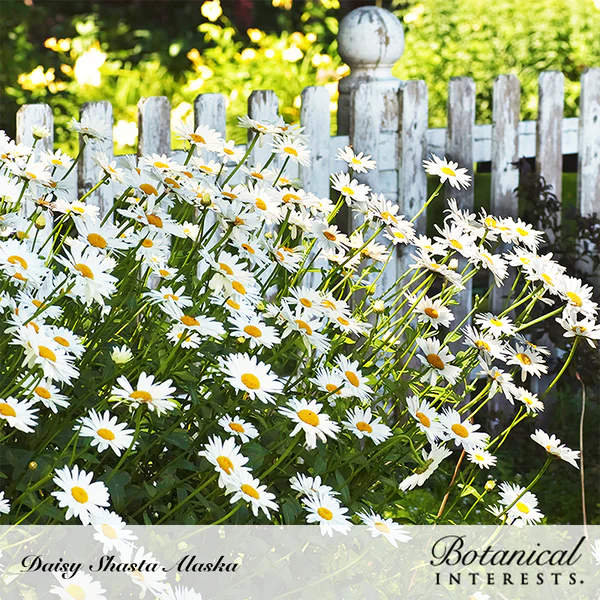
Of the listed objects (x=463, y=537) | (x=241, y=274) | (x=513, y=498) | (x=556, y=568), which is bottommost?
(x=556, y=568)

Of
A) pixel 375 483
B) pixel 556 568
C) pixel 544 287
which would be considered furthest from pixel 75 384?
pixel 556 568

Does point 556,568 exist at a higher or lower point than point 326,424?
lower

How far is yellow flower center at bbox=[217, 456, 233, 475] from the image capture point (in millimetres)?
1372

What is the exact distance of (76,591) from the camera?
123cm

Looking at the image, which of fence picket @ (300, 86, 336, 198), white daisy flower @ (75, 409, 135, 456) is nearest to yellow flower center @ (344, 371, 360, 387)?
white daisy flower @ (75, 409, 135, 456)

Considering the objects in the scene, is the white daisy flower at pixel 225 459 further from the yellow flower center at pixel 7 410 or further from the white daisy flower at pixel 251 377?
the yellow flower center at pixel 7 410

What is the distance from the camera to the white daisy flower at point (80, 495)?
1.25 m

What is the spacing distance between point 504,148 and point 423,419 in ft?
7.84

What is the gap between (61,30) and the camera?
7871 millimetres

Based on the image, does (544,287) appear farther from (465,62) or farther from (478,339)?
(465,62)

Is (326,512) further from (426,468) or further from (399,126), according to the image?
(399,126)

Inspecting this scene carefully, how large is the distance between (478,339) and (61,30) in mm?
6894

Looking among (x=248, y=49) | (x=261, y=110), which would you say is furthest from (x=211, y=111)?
(x=248, y=49)

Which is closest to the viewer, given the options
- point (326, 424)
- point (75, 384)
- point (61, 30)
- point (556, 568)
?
point (326, 424)
